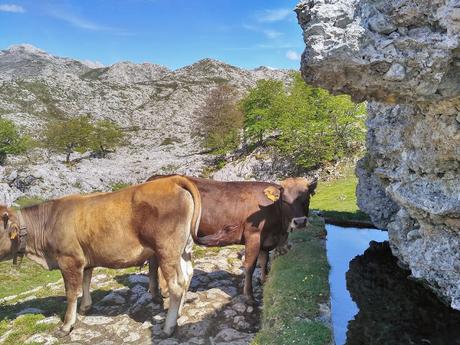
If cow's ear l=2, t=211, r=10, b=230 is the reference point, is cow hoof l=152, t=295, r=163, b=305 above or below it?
below

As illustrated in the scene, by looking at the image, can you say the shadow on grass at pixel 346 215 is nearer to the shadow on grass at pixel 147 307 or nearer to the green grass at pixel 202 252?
the green grass at pixel 202 252

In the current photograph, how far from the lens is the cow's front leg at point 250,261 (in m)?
12.0

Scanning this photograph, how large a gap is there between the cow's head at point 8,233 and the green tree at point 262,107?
4662 cm

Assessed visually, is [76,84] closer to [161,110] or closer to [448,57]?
[161,110]

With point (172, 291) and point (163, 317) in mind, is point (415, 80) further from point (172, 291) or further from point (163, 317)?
point (163, 317)

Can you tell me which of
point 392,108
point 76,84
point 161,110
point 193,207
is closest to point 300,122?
point 392,108

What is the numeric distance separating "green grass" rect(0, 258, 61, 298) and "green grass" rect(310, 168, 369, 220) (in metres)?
15.3

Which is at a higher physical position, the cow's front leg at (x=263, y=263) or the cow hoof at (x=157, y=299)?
the cow's front leg at (x=263, y=263)

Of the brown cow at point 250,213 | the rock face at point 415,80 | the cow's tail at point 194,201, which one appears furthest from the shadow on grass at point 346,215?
the cow's tail at point 194,201

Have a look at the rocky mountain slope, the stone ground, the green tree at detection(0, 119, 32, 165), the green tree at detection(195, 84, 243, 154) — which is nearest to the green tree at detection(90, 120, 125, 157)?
the rocky mountain slope

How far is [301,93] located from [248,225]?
43497mm

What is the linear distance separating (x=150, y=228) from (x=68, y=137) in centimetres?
8782

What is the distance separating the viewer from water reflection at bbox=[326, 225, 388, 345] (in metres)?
11.9

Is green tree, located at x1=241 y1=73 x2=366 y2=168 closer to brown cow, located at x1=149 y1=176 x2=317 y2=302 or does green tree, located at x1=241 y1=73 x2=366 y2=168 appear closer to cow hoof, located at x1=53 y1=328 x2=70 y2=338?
brown cow, located at x1=149 y1=176 x2=317 y2=302
